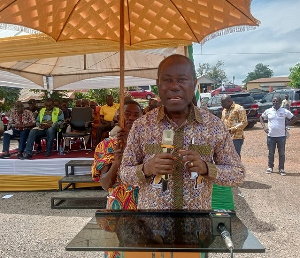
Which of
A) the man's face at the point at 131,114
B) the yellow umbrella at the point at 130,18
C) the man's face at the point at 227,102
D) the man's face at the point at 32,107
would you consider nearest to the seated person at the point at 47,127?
the man's face at the point at 32,107

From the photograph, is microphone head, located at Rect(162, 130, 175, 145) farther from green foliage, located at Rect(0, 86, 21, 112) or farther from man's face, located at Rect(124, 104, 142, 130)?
green foliage, located at Rect(0, 86, 21, 112)

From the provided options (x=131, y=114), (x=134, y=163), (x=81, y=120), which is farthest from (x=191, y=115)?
(x=81, y=120)

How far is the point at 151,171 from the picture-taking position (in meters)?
1.59

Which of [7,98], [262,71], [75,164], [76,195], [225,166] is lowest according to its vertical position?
[76,195]

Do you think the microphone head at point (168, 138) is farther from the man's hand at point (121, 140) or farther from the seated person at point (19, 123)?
the seated person at point (19, 123)

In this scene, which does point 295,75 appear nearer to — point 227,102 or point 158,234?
point 227,102

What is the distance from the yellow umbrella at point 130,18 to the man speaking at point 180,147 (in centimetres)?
93

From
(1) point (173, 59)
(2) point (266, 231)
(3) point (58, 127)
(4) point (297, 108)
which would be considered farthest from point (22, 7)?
(4) point (297, 108)

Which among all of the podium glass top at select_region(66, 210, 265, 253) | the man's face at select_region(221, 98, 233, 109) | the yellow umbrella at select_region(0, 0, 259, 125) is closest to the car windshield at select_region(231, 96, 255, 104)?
the man's face at select_region(221, 98, 233, 109)

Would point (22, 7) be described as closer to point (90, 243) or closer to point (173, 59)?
point (173, 59)

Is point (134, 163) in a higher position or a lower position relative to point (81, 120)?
higher

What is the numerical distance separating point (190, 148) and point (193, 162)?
0.15 meters

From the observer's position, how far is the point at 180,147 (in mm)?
1695

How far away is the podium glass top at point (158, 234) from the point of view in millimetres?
1273
